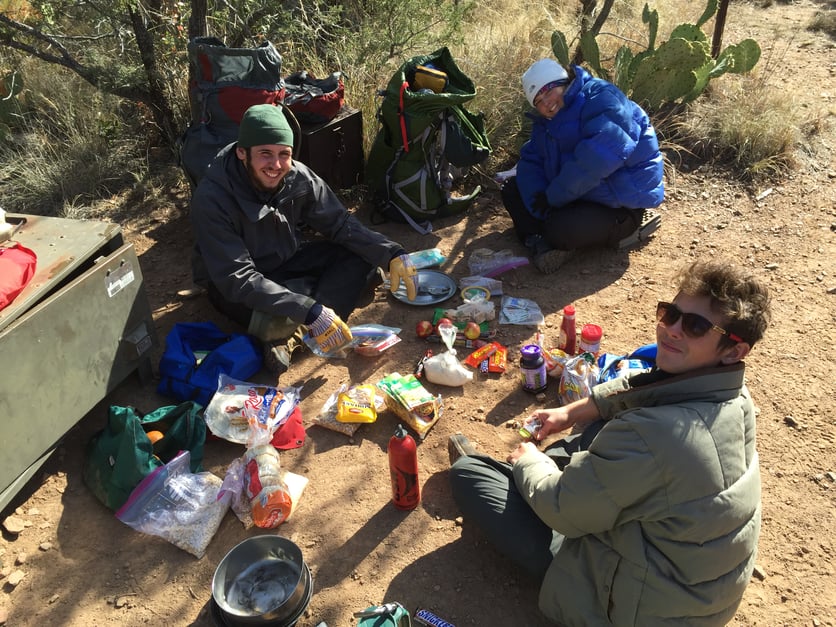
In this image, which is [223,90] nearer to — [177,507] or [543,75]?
[543,75]

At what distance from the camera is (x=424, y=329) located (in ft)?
12.3

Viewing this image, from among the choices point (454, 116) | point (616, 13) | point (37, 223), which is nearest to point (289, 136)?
point (37, 223)

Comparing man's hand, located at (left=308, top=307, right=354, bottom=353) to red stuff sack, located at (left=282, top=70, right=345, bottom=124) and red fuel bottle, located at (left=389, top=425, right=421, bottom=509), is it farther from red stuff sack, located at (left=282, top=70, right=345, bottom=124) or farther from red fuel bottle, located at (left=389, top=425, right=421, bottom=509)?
red stuff sack, located at (left=282, top=70, right=345, bottom=124)

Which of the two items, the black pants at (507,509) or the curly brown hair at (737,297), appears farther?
the black pants at (507,509)

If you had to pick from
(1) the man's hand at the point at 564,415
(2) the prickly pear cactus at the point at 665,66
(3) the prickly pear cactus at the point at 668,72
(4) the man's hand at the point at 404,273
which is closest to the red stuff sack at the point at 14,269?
(4) the man's hand at the point at 404,273

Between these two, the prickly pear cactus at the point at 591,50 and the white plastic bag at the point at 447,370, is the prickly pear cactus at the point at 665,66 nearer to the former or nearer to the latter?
the prickly pear cactus at the point at 591,50

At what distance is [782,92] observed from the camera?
5969 millimetres

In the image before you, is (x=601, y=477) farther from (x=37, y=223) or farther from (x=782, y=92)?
(x=782, y=92)

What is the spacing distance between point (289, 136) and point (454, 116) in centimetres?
191

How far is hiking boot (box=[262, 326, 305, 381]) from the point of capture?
3.44 metres

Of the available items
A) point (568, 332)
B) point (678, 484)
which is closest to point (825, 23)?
point (568, 332)

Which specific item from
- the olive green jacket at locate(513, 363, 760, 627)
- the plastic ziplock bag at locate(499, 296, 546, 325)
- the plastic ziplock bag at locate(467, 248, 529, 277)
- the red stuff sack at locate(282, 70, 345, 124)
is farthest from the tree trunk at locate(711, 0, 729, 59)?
the olive green jacket at locate(513, 363, 760, 627)

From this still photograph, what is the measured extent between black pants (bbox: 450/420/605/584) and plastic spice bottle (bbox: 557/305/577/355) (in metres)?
0.98

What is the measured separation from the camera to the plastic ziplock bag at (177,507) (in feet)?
8.68
